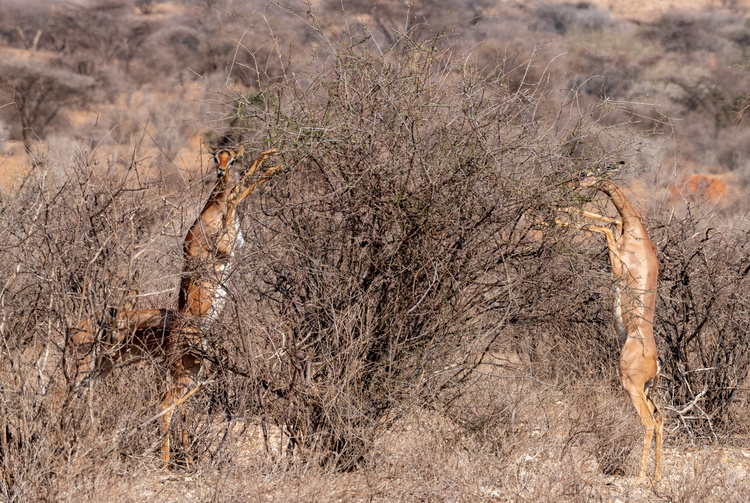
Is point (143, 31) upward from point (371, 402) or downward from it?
downward

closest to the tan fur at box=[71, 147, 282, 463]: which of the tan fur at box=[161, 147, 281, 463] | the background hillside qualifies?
the tan fur at box=[161, 147, 281, 463]

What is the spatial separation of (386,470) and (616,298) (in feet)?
5.99

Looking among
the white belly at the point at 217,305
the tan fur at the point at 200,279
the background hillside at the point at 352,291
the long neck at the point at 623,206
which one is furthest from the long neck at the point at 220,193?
the long neck at the point at 623,206

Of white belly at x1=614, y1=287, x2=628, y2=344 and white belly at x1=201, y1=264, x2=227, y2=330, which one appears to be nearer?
white belly at x1=201, y1=264, x2=227, y2=330

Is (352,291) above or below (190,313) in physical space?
above

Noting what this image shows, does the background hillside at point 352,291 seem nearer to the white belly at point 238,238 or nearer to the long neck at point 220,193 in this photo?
the white belly at point 238,238

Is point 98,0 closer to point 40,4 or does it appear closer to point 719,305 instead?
point 40,4

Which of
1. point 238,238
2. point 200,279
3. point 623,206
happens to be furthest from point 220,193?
point 623,206

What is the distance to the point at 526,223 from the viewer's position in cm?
483

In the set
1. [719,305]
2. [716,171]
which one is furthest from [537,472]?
[716,171]

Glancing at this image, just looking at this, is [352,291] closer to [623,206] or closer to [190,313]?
[190,313]

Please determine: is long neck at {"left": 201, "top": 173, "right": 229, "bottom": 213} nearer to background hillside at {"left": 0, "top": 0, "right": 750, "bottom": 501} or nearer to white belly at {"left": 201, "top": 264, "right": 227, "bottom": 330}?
background hillside at {"left": 0, "top": 0, "right": 750, "bottom": 501}

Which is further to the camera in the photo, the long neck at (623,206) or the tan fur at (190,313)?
the long neck at (623,206)

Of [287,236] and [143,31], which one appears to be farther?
[143,31]
